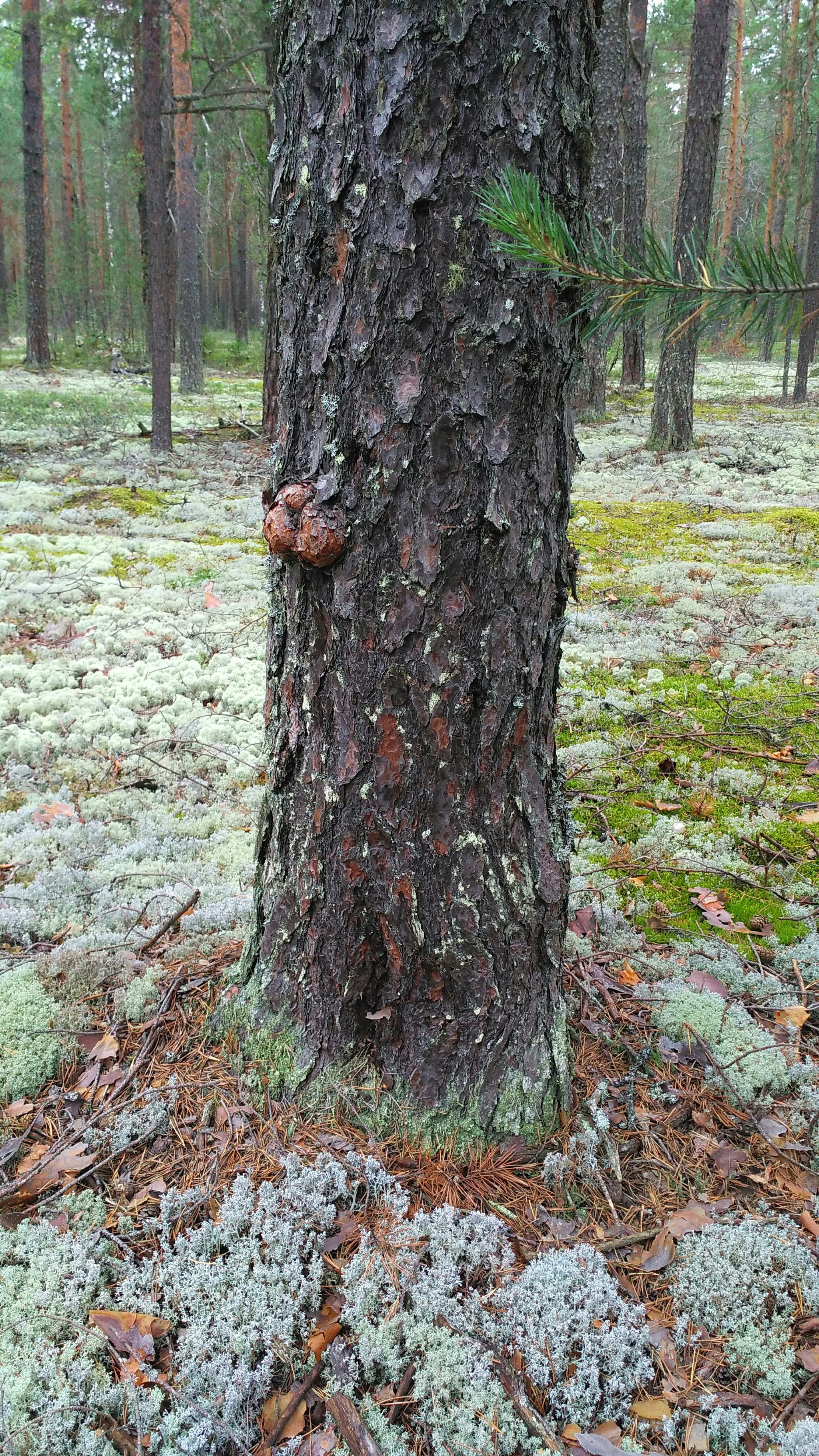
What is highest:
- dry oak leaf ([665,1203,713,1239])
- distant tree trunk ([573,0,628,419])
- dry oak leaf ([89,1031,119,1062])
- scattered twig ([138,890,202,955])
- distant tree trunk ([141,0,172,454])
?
distant tree trunk ([573,0,628,419])

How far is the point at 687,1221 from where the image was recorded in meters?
1.78

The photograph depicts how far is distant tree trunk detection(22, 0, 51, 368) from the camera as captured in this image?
54.9ft

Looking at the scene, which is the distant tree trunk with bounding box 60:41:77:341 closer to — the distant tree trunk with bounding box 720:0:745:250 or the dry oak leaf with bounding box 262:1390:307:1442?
the distant tree trunk with bounding box 720:0:745:250

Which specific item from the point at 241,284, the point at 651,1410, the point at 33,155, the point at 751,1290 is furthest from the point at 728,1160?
the point at 241,284

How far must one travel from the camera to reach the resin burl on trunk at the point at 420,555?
5.01 feet

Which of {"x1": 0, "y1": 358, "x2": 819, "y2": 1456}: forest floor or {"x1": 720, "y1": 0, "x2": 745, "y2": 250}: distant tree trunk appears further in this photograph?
{"x1": 720, "y1": 0, "x2": 745, "y2": 250}: distant tree trunk

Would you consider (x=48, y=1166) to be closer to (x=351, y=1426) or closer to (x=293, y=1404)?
(x=293, y=1404)

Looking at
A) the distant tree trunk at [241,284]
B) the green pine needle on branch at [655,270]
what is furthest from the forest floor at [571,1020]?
the distant tree trunk at [241,284]

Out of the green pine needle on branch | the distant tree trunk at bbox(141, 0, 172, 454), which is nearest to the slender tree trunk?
the distant tree trunk at bbox(141, 0, 172, 454)

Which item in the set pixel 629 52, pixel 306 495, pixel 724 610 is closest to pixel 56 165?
pixel 629 52

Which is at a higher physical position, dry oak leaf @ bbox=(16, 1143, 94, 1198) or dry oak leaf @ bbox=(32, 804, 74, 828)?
dry oak leaf @ bbox=(32, 804, 74, 828)

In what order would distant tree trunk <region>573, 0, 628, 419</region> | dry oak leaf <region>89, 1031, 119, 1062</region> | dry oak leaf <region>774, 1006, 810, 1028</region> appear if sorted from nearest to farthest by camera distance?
dry oak leaf <region>89, 1031, 119, 1062</region>
dry oak leaf <region>774, 1006, 810, 1028</region>
distant tree trunk <region>573, 0, 628, 419</region>

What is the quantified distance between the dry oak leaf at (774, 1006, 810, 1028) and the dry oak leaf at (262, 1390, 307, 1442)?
1.53 m

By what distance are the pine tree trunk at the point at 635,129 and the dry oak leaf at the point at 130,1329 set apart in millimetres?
15868
